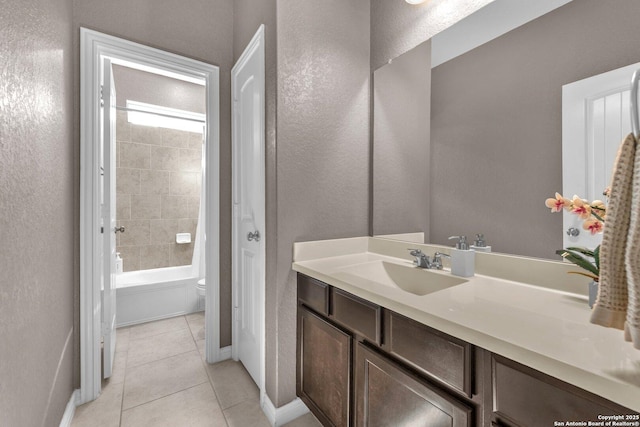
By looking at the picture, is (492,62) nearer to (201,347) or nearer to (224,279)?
(224,279)

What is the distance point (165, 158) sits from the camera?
141 inches

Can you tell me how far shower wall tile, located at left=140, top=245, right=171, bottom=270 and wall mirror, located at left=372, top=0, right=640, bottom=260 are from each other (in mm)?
3165

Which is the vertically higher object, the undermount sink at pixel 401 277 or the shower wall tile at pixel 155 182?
the shower wall tile at pixel 155 182

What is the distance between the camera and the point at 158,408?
5.28 ft

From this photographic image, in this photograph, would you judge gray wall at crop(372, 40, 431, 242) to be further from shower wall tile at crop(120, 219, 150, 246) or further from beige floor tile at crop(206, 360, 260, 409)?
shower wall tile at crop(120, 219, 150, 246)

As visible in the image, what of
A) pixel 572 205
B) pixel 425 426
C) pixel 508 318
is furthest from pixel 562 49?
pixel 425 426

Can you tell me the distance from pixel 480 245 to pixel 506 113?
1.76ft

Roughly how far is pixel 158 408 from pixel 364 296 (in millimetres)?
1447

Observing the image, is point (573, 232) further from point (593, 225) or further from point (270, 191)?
point (270, 191)

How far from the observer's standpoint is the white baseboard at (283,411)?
1.48 meters

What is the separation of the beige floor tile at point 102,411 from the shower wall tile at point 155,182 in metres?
2.32

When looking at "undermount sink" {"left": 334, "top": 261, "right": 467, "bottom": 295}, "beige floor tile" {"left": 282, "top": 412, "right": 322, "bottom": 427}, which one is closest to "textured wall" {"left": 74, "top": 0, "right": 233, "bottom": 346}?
"beige floor tile" {"left": 282, "top": 412, "right": 322, "bottom": 427}

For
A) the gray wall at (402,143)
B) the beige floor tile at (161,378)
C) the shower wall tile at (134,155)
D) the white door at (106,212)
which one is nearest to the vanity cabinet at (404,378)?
the gray wall at (402,143)

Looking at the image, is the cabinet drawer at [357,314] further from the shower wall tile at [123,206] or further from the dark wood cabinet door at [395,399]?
the shower wall tile at [123,206]
